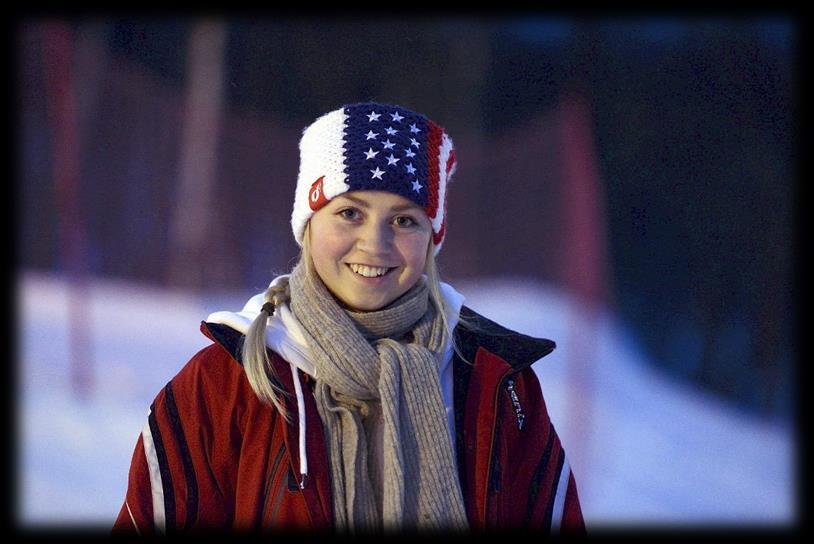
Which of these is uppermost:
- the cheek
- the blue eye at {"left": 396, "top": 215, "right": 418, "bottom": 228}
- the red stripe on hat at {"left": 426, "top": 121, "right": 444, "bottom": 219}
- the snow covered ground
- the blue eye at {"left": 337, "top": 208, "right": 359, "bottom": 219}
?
the red stripe on hat at {"left": 426, "top": 121, "right": 444, "bottom": 219}

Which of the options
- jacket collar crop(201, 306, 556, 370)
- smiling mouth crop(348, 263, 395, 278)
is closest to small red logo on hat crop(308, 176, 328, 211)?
smiling mouth crop(348, 263, 395, 278)

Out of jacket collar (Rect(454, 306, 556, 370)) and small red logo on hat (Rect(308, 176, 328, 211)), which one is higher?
small red logo on hat (Rect(308, 176, 328, 211))

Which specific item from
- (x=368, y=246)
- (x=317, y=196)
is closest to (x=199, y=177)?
(x=317, y=196)

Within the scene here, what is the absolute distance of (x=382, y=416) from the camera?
4.79ft

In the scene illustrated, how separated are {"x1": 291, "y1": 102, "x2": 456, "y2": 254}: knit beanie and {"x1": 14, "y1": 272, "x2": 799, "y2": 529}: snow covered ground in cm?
172

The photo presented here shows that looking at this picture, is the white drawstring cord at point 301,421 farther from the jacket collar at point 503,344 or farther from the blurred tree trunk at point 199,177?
the blurred tree trunk at point 199,177

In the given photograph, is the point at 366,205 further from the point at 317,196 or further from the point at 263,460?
the point at 263,460

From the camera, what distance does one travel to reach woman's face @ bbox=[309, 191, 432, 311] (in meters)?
1.43

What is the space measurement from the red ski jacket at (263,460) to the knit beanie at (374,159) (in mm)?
298

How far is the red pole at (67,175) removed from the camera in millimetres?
3010

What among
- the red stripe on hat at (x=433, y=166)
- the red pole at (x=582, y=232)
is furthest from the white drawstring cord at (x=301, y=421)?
the red pole at (x=582, y=232)

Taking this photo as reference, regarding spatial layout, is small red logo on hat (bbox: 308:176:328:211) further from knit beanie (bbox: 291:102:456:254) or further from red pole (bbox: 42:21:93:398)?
red pole (bbox: 42:21:93:398)

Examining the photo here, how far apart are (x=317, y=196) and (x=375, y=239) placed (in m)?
0.15

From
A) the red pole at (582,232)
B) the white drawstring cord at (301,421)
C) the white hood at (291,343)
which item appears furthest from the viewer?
the red pole at (582,232)
